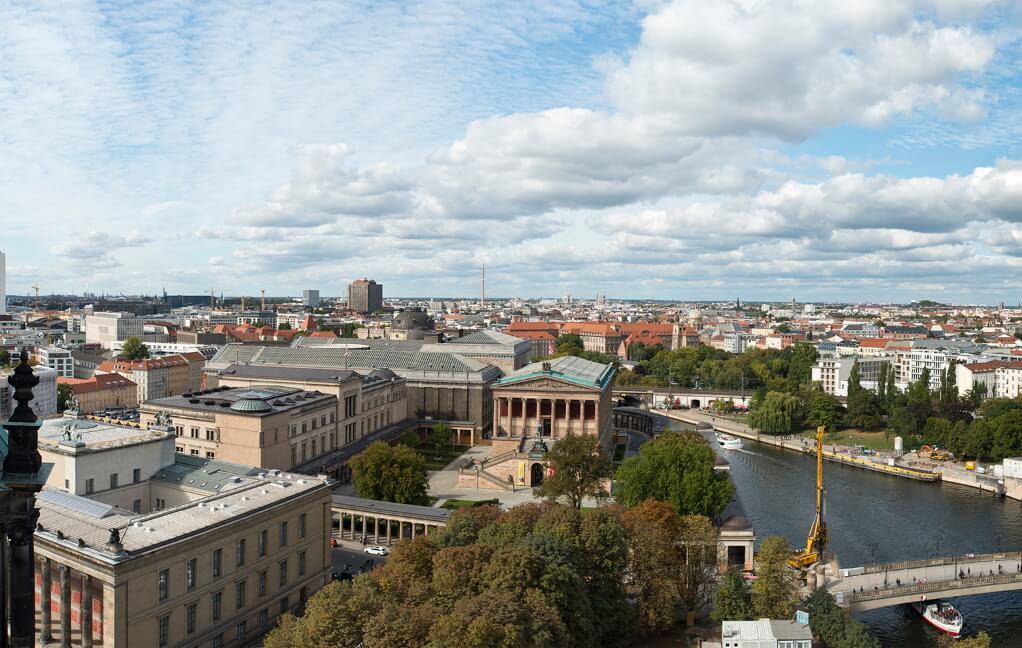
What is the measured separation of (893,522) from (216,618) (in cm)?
5054

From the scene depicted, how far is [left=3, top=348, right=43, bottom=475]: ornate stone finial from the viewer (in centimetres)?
980

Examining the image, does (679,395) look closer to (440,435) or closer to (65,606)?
(440,435)

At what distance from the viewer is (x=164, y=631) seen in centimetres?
3184

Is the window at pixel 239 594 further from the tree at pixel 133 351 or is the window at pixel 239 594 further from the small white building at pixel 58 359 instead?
the tree at pixel 133 351

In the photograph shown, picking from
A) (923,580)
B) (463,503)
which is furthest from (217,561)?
(923,580)

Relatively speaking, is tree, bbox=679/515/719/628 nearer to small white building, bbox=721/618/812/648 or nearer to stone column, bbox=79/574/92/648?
small white building, bbox=721/618/812/648

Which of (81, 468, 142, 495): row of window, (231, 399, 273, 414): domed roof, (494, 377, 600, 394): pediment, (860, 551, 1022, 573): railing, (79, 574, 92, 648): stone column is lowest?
(860, 551, 1022, 573): railing

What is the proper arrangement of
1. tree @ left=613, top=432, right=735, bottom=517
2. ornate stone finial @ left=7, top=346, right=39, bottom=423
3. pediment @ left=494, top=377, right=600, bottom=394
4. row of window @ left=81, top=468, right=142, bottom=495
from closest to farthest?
ornate stone finial @ left=7, top=346, right=39, bottom=423
row of window @ left=81, top=468, right=142, bottom=495
tree @ left=613, top=432, right=735, bottom=517
pediment @ left=494, top=377, right=600, bottom=394

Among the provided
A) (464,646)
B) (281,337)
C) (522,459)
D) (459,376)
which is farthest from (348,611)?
(281,337)

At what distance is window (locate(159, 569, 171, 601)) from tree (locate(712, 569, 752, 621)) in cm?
2341

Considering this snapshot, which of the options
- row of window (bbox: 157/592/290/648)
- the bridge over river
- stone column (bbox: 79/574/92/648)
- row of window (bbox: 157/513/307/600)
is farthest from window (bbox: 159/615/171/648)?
the bridge over river

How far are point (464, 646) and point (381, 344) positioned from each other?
79542 mm

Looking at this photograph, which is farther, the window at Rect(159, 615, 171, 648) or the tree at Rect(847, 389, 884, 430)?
the tree at Rect(847, 389, 884, 430)

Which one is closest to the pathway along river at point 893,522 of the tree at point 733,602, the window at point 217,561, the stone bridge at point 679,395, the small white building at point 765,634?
the tree at point 733,602
